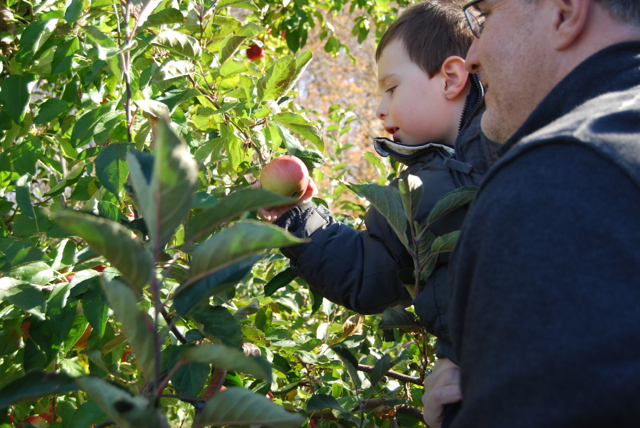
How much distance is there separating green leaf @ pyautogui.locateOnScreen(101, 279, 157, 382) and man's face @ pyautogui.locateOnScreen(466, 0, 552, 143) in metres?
0.66

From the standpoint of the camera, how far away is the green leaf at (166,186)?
0.51 m

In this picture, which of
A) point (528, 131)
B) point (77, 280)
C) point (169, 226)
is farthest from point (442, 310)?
point (77, 280)

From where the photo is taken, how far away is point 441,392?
0.91m

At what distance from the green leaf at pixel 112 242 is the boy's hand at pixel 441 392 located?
0.56 meters

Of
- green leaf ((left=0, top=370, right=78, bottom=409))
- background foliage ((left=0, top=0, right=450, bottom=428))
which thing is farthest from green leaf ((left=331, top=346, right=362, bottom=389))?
green leaf ((left=0, top=370, right=78, bottom=409))

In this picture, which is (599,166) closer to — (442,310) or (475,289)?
(475,289)

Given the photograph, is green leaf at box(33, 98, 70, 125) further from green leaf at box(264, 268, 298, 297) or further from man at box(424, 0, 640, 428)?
man at box(424, 0, 640, 428)

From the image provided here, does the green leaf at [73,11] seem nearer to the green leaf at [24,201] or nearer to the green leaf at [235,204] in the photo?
the green leaf at [24,201]

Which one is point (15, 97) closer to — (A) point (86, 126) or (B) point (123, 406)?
(A) point (86, 126)

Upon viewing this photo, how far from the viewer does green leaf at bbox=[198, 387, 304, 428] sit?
561 mm

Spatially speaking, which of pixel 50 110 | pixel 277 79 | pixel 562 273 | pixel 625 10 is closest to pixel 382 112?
pixel 277 79

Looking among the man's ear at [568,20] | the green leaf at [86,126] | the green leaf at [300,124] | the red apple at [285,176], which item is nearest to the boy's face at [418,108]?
the green leaf at [300,124]

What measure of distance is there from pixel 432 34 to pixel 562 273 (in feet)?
3.67

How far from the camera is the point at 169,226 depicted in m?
0.55
